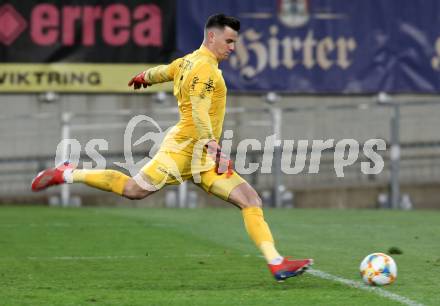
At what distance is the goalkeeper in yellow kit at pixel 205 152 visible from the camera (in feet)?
29.1

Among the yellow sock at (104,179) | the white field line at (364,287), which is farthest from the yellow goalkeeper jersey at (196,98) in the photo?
the white field line at (364,287)

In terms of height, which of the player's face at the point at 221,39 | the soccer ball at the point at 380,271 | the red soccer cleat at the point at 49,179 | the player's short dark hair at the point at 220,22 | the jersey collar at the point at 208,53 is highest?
the player's short dark hair at the point at 220,22

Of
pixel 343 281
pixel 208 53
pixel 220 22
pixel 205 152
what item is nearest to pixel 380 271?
pixel 343 281

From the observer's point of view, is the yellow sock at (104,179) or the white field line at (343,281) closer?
the white field line at (343,281)

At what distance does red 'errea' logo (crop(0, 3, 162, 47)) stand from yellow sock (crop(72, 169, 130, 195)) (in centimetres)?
1084

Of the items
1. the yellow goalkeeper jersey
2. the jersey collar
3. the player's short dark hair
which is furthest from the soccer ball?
the player's short dark hair

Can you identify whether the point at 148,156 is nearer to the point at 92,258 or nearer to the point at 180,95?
the point at 92,258

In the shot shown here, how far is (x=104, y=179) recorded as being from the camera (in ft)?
31.8

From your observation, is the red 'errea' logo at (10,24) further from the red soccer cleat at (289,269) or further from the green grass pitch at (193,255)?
the red soccer cleat at (289,269)

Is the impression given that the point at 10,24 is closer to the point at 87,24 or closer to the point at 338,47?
the point at 87,24

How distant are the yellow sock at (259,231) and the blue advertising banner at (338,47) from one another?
12.1 metres

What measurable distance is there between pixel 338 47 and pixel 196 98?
12620 mm

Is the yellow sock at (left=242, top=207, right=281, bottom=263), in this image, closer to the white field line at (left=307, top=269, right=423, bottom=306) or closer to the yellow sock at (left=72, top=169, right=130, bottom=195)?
the white field line at (left=307, top=269, right=423, bottom=306)

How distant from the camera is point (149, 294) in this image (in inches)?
323
